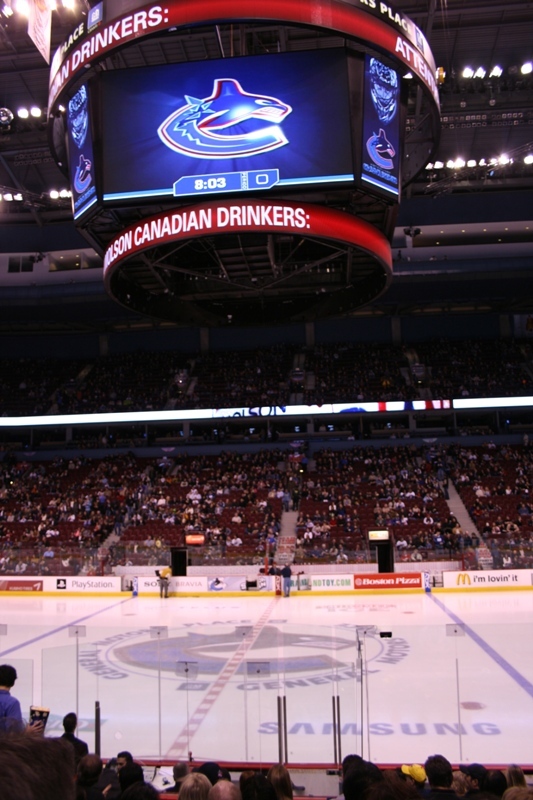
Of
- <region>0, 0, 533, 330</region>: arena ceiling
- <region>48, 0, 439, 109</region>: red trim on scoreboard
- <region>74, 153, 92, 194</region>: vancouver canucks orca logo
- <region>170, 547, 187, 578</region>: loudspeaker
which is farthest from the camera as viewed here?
<region>170, 547, 187, 578</region>: loudspeaker

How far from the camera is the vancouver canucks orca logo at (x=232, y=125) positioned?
12.2 metres

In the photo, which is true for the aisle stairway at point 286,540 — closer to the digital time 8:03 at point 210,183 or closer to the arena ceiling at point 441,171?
the arena ceiling at point 441,171

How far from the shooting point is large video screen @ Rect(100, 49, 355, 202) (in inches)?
478

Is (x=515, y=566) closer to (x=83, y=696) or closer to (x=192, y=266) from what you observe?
(x=192, y=266)

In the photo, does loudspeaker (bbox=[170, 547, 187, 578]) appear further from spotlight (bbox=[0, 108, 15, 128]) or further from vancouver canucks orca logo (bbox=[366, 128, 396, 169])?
spotlight (bbox=[0, 108, 15, 128])

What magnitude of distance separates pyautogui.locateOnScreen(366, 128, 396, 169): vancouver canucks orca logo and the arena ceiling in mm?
3979

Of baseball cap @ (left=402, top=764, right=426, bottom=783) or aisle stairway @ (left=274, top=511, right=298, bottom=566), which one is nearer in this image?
baseball cap @ (left=402, top=764, right=426, bottom=783)

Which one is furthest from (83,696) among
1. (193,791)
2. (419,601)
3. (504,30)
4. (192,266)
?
(504,30)

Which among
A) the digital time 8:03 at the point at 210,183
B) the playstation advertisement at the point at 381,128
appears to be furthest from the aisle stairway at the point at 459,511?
the digital time 8:03 at the point at 210,183

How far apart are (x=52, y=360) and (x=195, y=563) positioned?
90.1 feet

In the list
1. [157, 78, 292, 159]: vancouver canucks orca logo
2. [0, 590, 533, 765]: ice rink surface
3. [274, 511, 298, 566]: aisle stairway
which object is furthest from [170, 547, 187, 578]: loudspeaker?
[157, 78, 292, 159]: vancouver canucks orca logo

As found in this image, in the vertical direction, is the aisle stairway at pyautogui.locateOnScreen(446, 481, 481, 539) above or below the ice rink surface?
above

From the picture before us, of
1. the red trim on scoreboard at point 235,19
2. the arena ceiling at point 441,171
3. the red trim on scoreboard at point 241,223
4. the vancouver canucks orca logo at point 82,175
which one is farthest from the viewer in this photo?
the arena ceiling at point 441,171

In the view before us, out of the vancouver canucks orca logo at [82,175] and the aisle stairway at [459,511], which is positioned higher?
the vancouver canucks orca logo at [82,175]
